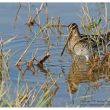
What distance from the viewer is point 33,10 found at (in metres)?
9.52

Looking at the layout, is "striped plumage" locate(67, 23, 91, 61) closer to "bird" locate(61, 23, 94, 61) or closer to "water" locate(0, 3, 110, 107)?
"bird" locate(61, 23, 94, 61)

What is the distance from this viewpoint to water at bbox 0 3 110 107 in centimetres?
590

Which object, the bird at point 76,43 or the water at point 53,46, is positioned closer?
the water at point 53,46

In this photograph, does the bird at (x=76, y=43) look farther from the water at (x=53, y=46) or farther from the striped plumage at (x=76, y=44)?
the water at (x=53, y=46)

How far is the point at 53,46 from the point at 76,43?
1.45 feet

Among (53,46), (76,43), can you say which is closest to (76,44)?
(76,43)

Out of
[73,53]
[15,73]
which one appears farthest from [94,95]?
[73,53]

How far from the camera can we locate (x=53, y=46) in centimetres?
816

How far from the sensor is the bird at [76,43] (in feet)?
25.9

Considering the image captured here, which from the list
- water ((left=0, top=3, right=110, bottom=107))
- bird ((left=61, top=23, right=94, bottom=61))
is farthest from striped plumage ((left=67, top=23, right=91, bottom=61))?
water ((left=0, top=3, right=110, bottom=107))

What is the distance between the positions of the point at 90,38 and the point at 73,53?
743 mm

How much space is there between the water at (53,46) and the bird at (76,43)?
0.50 feet

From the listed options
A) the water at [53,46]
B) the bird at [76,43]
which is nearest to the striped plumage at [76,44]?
the bird at [76,43]

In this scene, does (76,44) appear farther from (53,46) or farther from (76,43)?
(53,46)
